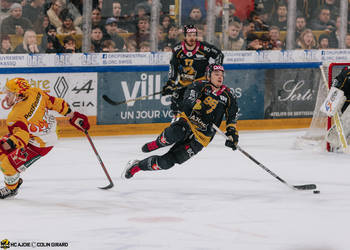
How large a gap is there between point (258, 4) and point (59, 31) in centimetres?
302

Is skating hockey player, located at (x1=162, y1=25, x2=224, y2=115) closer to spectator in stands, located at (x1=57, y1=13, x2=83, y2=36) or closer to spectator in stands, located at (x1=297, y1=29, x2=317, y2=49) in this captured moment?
spectator in stands, located at (x1=57, y1=13, x2=83, y2=36)

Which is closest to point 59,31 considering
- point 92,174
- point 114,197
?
point 92,174

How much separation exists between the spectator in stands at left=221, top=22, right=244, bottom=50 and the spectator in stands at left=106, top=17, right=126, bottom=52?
1626 mm

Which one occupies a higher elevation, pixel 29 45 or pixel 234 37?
pixel 234 37

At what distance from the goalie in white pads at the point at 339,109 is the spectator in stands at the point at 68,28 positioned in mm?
3318

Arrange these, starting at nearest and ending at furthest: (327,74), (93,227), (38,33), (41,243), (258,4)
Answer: (41,243), (93,227), (38,33), (327,74), (258,4)

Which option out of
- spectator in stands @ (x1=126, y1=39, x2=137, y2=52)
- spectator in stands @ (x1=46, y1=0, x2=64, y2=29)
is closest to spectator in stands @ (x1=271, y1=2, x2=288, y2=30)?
spectator in stands @ (x1=126, y1=39, x2=137, y2=52)

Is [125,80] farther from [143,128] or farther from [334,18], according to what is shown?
[334,18]

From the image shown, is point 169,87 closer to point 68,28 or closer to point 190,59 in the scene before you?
point 190,59

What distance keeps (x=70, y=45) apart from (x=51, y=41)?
277 mm

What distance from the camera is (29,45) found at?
30.7 feet

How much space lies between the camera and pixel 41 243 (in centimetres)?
523

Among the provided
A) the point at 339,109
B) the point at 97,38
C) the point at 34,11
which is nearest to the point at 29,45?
the point at 34,11

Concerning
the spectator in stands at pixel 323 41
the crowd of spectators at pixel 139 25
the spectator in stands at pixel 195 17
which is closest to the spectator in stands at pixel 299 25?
the crowd of spectators at pixel 139 25
